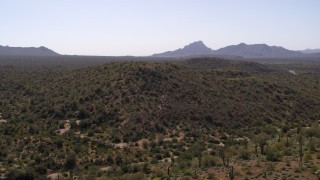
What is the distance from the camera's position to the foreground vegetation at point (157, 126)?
1121 inches

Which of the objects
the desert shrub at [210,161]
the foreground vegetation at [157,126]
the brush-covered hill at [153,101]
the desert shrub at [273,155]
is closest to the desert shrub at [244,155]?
the foreground vegetation at [157,126]

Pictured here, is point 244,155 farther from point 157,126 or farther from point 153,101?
point 153,101

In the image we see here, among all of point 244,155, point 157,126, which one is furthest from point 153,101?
point 244,155

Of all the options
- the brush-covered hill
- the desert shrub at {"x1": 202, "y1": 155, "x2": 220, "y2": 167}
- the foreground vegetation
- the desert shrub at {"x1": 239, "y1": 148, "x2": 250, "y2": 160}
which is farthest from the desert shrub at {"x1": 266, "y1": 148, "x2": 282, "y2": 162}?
the brush-covered hill

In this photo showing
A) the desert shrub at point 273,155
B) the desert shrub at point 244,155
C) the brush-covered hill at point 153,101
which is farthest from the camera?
the brush-covered hill at point 153,101

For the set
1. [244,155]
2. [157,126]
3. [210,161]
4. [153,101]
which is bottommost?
[157,126]

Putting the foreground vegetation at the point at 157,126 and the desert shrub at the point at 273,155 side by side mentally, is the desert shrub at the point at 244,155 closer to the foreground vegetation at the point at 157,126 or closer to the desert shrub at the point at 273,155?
the foreground vegetation at the point at 157,126

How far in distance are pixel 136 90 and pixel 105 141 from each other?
58.4 feet

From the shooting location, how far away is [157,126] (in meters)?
45.0

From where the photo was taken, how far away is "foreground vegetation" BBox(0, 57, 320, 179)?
28.5 m

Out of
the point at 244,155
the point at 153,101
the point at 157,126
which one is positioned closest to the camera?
the point at 244,155

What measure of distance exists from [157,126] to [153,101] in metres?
8.40

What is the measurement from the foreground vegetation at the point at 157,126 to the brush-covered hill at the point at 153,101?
0.52 ft

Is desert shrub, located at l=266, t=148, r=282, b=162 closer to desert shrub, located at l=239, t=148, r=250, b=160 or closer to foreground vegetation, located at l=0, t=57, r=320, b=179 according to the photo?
foreground vegetation, located at l=0, t=57, r=320, b=179
